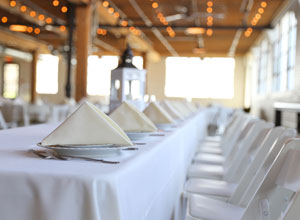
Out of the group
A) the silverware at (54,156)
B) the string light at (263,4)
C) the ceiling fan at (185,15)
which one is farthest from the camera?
the ceiling fan at (185,15)

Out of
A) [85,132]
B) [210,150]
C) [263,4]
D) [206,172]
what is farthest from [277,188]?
[263,4]

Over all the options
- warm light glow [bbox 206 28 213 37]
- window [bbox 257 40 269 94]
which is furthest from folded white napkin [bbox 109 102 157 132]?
window [bbox 257 40 269 94]

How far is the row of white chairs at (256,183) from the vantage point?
1.42 metres

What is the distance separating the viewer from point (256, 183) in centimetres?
204

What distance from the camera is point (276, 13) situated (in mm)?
12555

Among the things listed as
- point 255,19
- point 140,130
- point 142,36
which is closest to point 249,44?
point 142,36

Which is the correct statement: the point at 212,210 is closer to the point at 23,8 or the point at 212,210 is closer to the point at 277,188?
the point at 277,188

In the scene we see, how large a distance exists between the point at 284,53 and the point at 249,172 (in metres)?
Answer: 10.3

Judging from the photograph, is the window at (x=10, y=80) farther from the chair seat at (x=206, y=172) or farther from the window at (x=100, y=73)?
the chair seat at (x=206, y=172)

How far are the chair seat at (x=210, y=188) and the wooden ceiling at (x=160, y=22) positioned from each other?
27.9 feet

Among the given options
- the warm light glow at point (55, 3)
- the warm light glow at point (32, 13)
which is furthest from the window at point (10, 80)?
the warm light glow at point (55, 3)

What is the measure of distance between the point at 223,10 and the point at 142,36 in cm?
591

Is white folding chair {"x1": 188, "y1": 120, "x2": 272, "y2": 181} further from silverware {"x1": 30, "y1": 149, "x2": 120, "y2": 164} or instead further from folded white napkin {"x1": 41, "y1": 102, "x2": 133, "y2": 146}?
silverware {"x1": 30, "y1": 149, "x2": 120, "y2": 164}

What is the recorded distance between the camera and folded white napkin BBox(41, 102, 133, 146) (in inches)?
55.2
